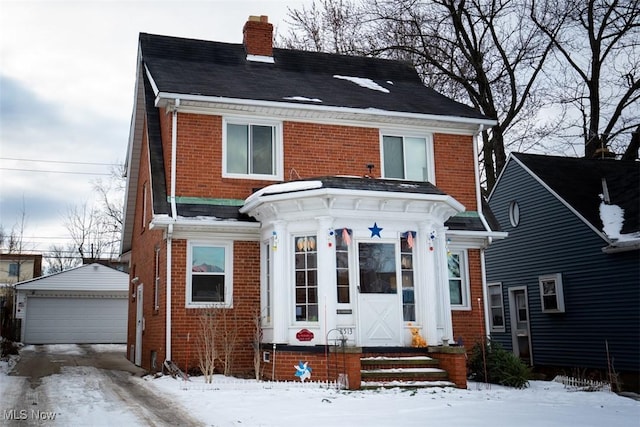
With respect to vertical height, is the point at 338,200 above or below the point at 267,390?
above

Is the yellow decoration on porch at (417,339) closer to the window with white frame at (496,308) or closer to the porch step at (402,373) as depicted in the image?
the porch step at (402,373)

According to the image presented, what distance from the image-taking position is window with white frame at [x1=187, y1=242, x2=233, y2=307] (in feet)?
43.5

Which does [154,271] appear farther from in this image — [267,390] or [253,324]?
[267,390]

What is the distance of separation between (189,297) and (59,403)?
13.9ft

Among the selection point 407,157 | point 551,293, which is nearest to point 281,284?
point 407,157

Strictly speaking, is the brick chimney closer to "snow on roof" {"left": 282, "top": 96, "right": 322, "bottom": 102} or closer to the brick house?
the brick house

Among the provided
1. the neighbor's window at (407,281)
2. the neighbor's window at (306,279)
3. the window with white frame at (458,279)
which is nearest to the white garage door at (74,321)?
the window with white frame at (458,279)

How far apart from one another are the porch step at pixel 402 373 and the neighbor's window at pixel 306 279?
1.40 m

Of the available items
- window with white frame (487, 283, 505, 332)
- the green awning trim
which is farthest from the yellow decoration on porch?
window with white frame (487, 283, 505, 332)

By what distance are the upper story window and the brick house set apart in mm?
31

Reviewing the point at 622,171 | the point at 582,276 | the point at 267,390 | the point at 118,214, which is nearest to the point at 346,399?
the point at 267,390

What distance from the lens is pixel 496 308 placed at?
2058cm

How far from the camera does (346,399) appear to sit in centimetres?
980

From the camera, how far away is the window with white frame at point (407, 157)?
15.1 m
